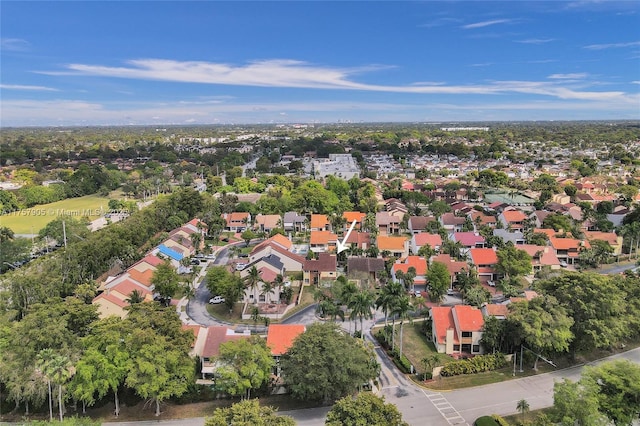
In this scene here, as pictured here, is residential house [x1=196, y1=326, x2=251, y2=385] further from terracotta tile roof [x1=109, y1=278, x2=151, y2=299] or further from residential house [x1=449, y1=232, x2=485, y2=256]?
residential house [x1=449, y1=232, x2=485, y2=256]

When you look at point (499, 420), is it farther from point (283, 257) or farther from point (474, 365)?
point (283, 257)

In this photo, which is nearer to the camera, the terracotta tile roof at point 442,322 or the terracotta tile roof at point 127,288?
the terracotta tile roof at point 442,322

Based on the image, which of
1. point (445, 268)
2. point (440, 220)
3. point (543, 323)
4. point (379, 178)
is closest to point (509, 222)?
point (440, 220)

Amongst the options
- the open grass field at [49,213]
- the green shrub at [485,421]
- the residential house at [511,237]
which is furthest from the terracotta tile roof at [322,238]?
the open grass field at [49,213]

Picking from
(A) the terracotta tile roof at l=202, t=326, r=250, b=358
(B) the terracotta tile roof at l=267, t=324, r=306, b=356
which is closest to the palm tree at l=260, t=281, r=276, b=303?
(B) the terracotta tile roof at l=267, t=324, r=306, b=356

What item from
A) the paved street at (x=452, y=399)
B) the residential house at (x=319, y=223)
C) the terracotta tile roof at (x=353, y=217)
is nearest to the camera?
the paved street at (x=452, y=399)

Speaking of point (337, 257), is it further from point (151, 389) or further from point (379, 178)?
point (379, 178)

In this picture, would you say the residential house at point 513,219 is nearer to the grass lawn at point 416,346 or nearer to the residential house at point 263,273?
the grass lawn at point 416,346
